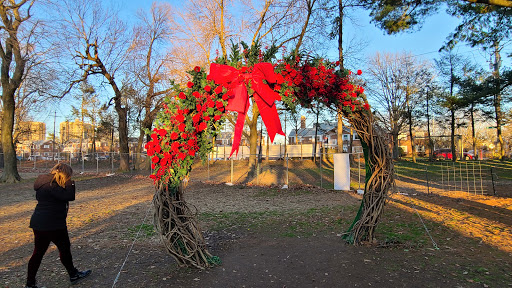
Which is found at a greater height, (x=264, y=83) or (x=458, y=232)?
(x=264, y=83)

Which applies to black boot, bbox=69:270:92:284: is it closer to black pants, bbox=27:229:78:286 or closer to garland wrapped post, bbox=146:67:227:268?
black pants, bbox=27:229:78:286

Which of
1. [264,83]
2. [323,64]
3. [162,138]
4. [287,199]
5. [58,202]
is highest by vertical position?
[323,64]

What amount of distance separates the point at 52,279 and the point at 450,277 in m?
5.19

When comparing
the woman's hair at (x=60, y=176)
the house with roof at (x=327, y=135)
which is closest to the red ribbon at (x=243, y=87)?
the woman's hair at (x=60, y=176)

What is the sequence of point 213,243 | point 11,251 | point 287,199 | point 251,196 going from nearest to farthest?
point 11,251
point 213,243
point 287,199
point 251,196

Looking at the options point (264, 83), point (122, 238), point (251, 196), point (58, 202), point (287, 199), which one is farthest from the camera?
point (251, 196)

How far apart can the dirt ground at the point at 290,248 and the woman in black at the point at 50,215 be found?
0.40 m

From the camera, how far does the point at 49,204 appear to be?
12.5ft

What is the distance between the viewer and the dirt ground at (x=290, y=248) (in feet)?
13.2

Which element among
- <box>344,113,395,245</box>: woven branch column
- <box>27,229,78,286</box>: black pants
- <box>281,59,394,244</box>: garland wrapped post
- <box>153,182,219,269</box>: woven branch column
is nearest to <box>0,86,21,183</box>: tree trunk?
<box>27,229,78,286</box>: black pants

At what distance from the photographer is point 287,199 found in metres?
11.4

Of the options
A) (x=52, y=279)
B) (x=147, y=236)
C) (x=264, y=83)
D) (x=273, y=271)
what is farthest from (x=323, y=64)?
(x=52, y=279)

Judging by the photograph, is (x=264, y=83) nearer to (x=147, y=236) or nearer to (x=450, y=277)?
(x=450, y=277)

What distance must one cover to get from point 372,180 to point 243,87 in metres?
2.82
